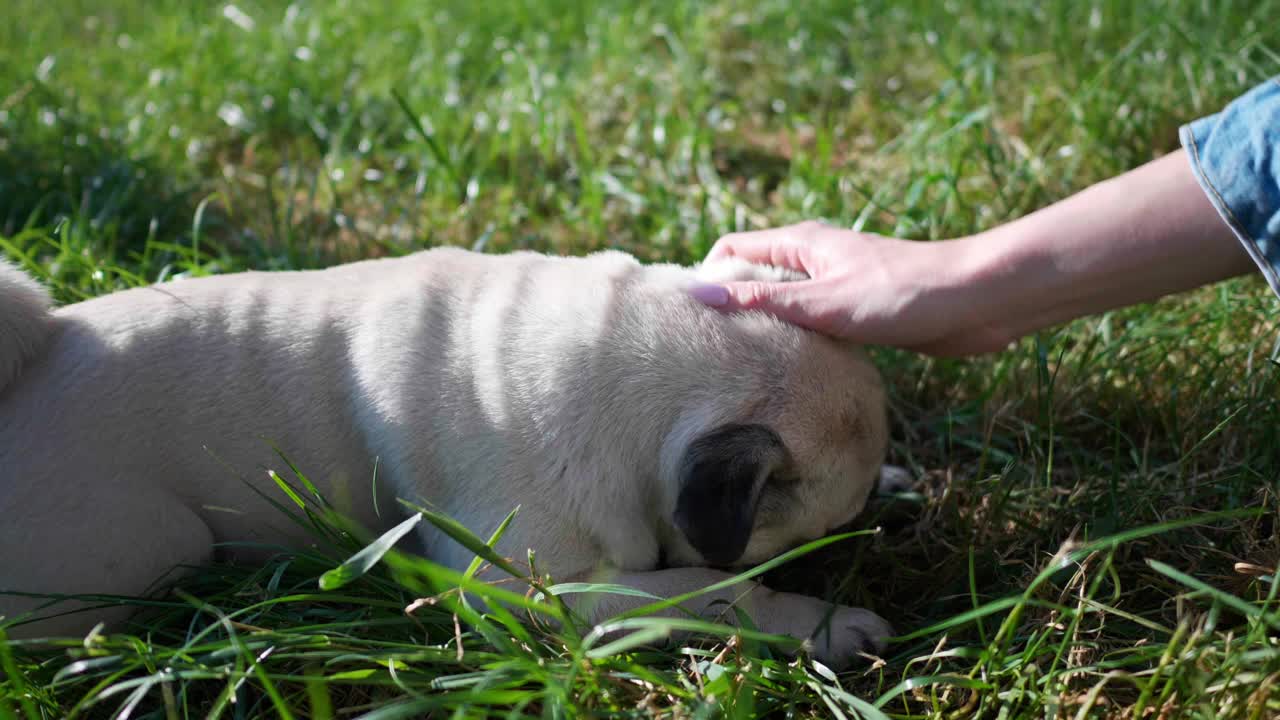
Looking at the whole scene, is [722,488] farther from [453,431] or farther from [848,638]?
[453,431]

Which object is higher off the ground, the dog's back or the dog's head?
the dog's back

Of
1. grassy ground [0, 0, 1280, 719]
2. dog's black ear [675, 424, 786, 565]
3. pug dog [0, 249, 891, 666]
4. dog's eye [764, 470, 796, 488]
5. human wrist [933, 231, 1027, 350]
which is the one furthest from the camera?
human wrist [933, 231, 1027, 350]

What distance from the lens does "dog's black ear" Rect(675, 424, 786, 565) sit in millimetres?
2395

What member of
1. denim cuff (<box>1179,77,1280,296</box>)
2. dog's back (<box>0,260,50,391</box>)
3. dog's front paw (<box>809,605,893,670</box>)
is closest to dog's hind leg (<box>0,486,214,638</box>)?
dog's back (<box>0,260,50,391</box>)

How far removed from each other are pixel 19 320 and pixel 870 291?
7.84ft

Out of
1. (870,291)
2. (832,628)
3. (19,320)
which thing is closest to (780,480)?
(832,628)

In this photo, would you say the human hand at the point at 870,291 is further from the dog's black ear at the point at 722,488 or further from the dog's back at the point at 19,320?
the dog's back at the point at 19,320

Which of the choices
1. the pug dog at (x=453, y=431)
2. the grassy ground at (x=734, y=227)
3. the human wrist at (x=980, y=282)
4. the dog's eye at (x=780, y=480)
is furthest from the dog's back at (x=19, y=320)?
the human wrist at (x=980, y=282)

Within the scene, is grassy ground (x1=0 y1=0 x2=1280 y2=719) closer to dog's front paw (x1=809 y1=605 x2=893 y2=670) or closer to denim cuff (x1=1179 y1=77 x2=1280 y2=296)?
dog's front paw (x1=809 y1=605 x2=893 y2=670)

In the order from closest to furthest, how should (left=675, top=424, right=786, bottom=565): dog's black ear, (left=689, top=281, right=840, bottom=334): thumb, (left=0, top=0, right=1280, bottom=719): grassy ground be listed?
(left=0, top=0, right=1280, bottom=719): grassy ground
(left=675, top=424, right=786, bottom=565): dog's black ear
(left=689, top=281, right=840, bottom=334): thumb

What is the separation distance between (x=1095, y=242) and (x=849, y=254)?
2.30ft

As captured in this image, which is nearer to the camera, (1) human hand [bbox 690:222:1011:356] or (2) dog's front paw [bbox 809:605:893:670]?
(2) dog's front paw [bbox 809:605:893:670]

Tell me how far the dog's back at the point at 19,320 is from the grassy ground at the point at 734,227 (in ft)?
2.57

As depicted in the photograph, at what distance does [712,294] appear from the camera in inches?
107
